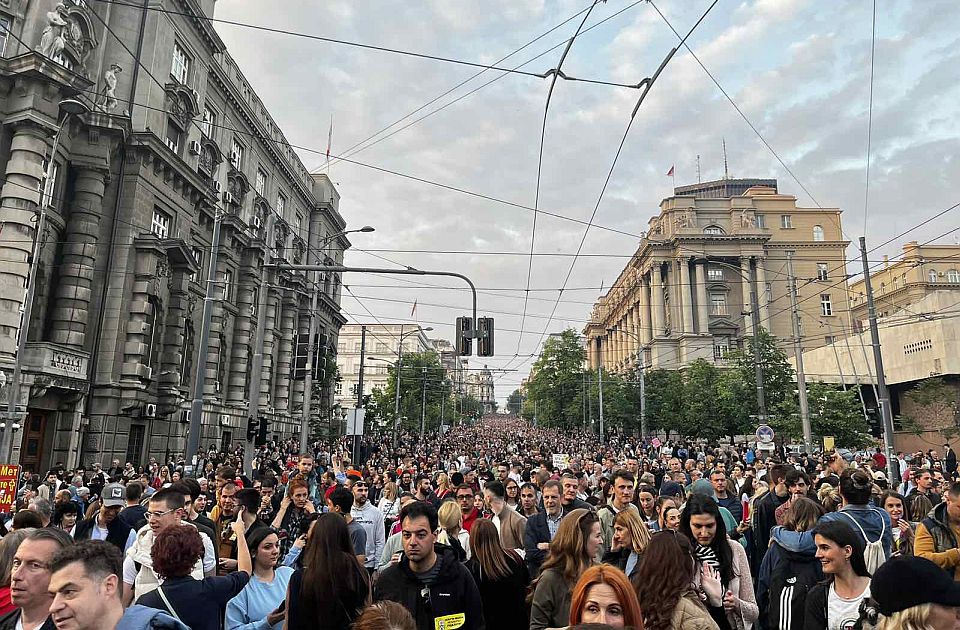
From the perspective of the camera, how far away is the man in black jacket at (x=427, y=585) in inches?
173

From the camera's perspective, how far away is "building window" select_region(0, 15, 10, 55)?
23211 millimetres

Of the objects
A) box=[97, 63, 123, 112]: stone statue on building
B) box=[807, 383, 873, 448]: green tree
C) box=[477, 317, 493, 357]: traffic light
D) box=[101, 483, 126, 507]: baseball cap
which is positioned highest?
box=[97, 63, 123, 112]: stone statue on building

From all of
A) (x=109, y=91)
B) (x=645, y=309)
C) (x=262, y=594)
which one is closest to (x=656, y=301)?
(x=645, y=309)

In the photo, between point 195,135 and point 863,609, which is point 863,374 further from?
point 863,609

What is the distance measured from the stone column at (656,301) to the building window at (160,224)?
5730cm

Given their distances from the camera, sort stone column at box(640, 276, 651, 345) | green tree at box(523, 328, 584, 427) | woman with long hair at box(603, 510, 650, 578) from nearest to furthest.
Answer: woman with long hair at box(603, 510, 650, 578), green tree at box(523, 328, 584, 427), stone column at box(640, 276, 651, 345)

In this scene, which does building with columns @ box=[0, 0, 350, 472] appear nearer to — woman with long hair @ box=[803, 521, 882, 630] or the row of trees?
woman with long hair @ box=[803, 521, 882, 630]

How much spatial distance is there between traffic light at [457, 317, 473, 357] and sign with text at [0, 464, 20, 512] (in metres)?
10.4

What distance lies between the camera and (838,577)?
4.37 metres

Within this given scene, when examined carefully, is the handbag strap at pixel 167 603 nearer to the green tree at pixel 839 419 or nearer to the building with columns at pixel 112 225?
the building with columns at pixel 112 225

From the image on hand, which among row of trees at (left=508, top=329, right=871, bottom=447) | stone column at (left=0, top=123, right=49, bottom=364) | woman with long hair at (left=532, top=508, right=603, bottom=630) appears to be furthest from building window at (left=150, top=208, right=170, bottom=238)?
row of trees at (left=508, top=329, right=871, bottom=447)

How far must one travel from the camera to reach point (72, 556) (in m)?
3.09

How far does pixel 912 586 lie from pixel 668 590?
50.1 inches

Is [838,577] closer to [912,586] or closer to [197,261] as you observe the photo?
[912,586]
